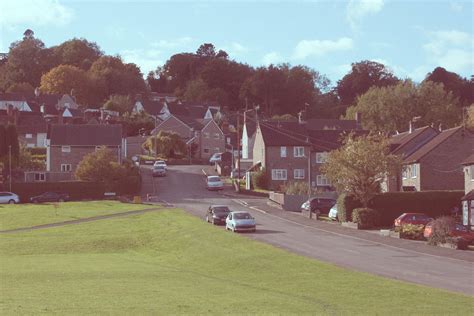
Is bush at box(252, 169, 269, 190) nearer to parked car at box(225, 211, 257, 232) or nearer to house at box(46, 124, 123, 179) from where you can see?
house at box(46, 124, 123, 179)

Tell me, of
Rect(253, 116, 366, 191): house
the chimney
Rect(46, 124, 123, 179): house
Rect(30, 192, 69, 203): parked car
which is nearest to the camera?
Rect(30, 192, 69, 203): parked car

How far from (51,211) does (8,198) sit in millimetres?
13669

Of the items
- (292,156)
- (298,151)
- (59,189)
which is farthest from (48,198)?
(298,151)

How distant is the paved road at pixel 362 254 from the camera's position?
112ft

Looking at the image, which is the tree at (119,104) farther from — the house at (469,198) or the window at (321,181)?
the house at (469,198)

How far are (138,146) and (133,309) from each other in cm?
11493

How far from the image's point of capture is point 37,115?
143 metres

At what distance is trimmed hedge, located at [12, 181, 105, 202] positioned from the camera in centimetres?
8850

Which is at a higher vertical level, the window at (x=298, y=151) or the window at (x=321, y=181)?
the window at (x=298, y=151)

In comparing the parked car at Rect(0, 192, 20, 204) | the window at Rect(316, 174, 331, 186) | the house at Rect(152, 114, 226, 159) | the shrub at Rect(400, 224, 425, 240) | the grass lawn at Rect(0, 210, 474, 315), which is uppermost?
the house at Rect(152, 114, 226, 159)

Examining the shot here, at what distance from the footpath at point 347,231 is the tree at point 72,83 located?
101 m

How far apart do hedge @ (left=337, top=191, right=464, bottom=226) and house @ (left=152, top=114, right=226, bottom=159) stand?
7652cm

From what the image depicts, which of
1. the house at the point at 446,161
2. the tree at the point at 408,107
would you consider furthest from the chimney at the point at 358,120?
the house at the point at 446,161

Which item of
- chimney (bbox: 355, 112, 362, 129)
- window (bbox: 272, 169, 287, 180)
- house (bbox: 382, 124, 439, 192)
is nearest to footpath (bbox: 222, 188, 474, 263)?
window (bbox: 272, 169, 287, 180)
